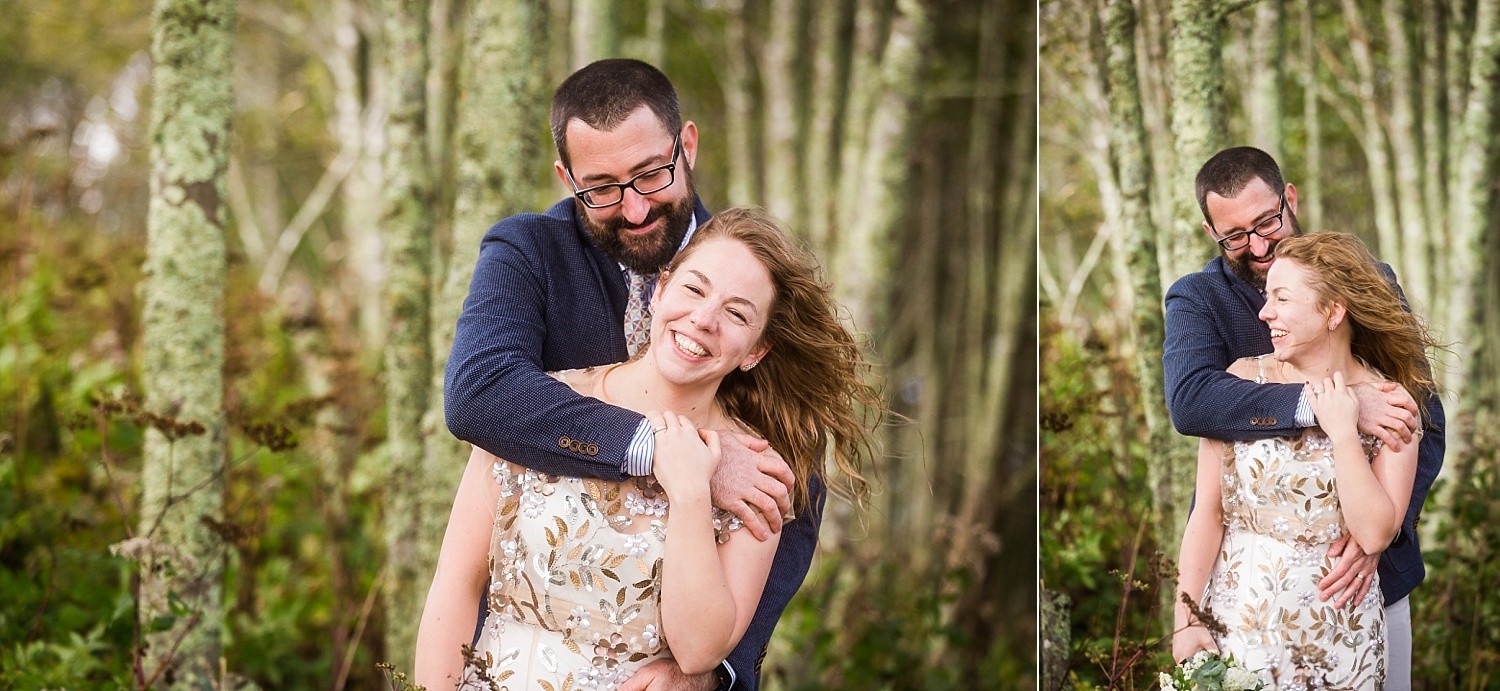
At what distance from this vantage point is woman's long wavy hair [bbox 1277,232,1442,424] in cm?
303

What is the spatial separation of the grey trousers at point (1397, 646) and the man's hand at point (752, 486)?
1694mm

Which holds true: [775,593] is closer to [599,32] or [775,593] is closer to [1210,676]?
[1210,676]

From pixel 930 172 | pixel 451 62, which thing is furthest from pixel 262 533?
pixel 930 172

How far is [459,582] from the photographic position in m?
2.72

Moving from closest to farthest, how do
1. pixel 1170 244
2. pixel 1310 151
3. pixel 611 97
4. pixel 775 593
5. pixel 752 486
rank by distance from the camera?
pixel 752 486
pixel 775 593
pixel 611 97
pixel 1170 244
pixel 1310 151

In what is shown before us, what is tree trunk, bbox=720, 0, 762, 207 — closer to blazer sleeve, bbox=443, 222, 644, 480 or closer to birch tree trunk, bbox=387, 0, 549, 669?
birch tree trunk, bbox=387, 0, 549, 669

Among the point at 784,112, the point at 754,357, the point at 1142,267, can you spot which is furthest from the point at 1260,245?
the point at 784,112

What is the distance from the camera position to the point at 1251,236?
3.21 meters

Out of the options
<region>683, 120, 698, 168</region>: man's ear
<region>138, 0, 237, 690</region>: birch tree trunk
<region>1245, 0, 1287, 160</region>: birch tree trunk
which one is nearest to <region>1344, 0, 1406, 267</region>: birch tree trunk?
<region>1245, 0, 1287, 160</region>: birch tree trunk

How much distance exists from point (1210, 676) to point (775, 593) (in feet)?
4.12

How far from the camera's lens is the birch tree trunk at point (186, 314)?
412 cm

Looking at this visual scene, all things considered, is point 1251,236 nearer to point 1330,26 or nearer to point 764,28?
point 1330,26

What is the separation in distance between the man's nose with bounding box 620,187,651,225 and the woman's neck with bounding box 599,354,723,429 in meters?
0.40

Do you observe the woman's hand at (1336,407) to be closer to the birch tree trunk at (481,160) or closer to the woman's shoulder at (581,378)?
the woman's shoulder at (581,378)
